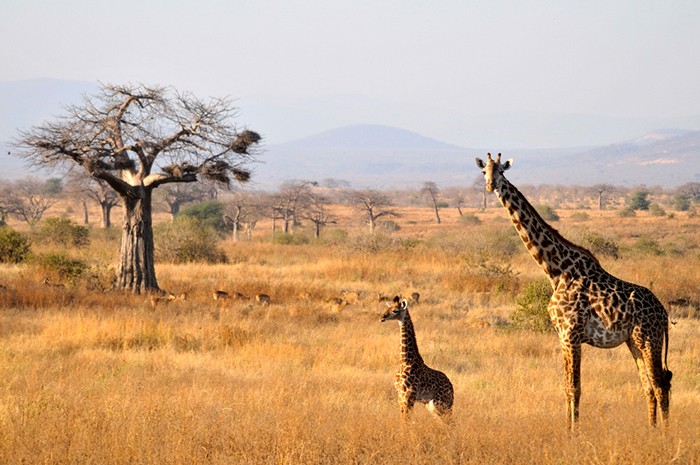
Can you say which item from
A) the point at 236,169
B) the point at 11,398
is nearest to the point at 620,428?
the point at 11,398

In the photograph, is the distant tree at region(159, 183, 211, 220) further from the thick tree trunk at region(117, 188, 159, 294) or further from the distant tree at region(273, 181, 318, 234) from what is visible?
the thick tree trunk at region(117, 188, 159, 294)

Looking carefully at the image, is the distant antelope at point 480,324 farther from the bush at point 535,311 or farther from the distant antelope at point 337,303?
the distant antelope at point 337,303

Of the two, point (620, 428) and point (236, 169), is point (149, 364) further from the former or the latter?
point (236, 169)

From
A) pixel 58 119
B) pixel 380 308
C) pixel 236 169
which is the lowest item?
pixel 380 308

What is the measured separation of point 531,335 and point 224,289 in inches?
339

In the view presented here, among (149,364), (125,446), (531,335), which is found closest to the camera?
(125,446)

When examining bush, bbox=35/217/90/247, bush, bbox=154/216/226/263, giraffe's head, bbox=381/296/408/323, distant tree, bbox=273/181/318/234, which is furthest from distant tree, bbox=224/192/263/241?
giraffe's head, bbox=381/296/408/323

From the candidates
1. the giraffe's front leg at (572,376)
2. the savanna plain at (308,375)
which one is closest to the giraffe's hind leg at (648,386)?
the savanna plain at (308,375)

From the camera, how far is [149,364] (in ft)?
35.7

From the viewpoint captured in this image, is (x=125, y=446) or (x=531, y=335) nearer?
(x=125, y=446)

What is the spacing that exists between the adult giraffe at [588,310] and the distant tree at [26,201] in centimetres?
5743

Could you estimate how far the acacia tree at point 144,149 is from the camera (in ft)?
60.3

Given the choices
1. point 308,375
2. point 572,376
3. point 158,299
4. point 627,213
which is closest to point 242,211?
point 627,213

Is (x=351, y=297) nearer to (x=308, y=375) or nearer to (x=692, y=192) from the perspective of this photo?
(x=308, y=375)
